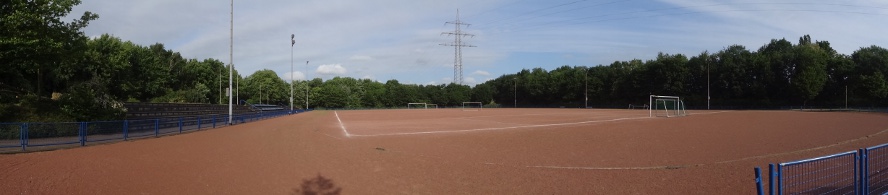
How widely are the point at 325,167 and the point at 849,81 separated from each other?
7877 cm

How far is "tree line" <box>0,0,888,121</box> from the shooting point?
20.0 metres

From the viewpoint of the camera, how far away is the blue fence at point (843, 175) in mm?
5301

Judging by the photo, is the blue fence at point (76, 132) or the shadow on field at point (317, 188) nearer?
the shadow on field at point (317, 188)

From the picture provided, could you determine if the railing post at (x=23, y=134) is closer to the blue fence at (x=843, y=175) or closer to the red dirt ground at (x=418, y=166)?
the red dirt ground at (x=418, y=166)

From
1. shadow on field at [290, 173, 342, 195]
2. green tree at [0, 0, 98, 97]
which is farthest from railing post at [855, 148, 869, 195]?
green tree at [0, 0, 98, 97]

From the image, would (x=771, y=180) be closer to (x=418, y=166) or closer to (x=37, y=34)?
(x=418, y=166)

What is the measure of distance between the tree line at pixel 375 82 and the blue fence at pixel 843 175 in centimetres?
2331

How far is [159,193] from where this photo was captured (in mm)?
7520

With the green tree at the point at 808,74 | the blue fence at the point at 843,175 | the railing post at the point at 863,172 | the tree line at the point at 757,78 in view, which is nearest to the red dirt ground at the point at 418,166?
the blue fence at the point at 843,175

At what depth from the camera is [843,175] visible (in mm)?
6164

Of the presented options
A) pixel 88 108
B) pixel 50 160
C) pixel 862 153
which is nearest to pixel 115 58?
pixel 88 108

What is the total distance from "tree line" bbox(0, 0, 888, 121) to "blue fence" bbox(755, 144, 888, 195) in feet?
76.5

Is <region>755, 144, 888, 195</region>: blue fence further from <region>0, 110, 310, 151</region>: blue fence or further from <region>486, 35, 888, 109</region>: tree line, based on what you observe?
<region>486, 35, 888, 109</region>: tree line

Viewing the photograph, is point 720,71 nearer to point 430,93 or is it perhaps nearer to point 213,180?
point 430,93
